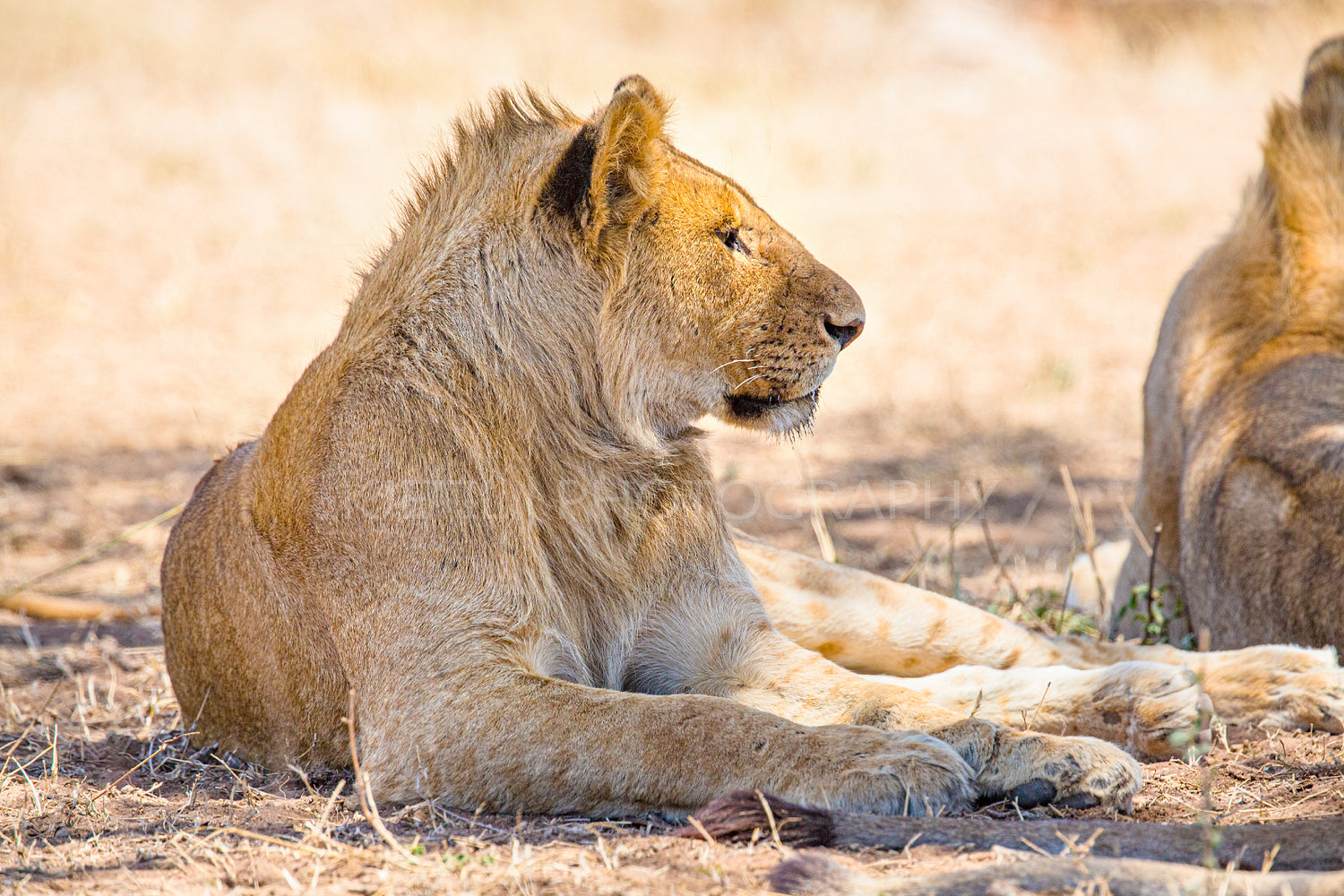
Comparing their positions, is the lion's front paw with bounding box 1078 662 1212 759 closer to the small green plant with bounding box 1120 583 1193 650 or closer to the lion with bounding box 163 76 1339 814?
the lion with bounding box 163 76 1339 814

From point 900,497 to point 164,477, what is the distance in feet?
12.1

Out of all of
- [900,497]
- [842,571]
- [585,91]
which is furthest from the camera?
[585,91]

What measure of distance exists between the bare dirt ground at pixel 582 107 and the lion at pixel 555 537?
16 cm

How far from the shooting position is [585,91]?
501 inches

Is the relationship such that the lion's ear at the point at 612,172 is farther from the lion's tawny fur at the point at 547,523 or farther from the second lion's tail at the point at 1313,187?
the second lion's tail at the point at 1313,187

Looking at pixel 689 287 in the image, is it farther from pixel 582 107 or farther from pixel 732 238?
pixel 582 107

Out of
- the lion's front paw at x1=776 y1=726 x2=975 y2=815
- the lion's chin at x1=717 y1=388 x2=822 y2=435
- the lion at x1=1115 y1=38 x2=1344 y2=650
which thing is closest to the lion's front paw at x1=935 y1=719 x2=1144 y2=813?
the lion's front paw at x1=776 y1=726 x2=975 y2=815

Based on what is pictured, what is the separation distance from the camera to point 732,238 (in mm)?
3199

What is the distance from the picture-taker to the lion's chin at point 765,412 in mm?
3217

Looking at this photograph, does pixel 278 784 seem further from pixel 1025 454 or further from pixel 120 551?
pixel 1025 454

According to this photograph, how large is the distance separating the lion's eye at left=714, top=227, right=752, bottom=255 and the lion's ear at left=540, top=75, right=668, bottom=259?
0.19 metres

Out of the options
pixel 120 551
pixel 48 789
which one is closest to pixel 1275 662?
pixel 48 789

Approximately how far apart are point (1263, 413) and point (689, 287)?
5.93 feet

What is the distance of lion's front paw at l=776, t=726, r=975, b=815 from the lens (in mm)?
2473
